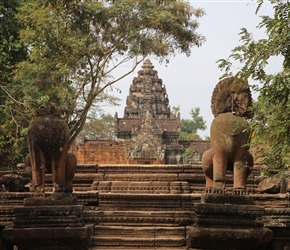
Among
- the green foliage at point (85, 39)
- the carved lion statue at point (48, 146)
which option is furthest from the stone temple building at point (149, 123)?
the carved lion statue at point (48, 146)

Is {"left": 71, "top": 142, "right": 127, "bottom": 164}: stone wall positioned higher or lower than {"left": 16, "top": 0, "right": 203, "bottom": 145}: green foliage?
lower

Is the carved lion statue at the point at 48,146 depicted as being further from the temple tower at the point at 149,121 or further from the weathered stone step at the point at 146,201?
the temple tower at the point at 149,121

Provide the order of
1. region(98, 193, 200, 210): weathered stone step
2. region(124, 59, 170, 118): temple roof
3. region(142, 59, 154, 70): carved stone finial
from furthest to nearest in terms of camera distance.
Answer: region(142, 59, 154, 70): carved stone finial < region(124, 59, 170, 118): temple roof < region(98, 193, 200, 210): weathered stone step

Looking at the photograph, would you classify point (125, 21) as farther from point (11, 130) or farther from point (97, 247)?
point (97, 247)

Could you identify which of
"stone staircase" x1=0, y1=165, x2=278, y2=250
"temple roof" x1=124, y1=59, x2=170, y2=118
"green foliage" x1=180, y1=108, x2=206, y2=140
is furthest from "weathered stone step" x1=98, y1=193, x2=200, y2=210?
"green foliage" x1=180, y1=108, x2=206, y2=140

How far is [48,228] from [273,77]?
3201 millimetres

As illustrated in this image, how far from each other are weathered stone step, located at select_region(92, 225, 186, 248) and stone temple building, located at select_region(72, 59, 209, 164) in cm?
3263

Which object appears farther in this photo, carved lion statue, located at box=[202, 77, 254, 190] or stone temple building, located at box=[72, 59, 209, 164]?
stone temple building, located at box=[72, 59, 209, 164]

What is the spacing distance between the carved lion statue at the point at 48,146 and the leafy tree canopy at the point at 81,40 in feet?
32.3

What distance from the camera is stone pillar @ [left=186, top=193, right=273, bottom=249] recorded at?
9.23 meters

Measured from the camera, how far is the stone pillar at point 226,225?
923 centimetres

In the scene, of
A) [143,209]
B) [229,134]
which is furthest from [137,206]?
[229,134]

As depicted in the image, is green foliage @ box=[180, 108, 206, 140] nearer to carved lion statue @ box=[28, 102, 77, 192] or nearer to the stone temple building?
the stone temple building

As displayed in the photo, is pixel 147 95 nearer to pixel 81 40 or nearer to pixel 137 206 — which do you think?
pixel 81 40
